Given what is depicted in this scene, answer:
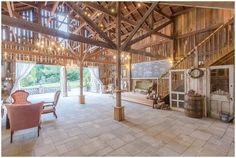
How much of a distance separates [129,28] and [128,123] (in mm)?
8359

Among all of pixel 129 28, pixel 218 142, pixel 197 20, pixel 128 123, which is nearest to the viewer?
pixel 218 142

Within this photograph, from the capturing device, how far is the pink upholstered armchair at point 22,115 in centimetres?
314

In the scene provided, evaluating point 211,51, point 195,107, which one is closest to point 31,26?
point 195,107

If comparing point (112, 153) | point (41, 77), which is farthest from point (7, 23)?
point (41, 77)

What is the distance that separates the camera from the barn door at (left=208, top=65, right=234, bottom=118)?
4434 mm

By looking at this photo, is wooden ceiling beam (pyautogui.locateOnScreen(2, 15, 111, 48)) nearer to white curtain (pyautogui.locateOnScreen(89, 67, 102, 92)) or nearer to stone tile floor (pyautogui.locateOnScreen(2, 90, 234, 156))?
Answer: stone tile floor (pyautogui.locateOnScreen(2, 90, 234, 156))

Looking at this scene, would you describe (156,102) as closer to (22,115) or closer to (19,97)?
(22,115)

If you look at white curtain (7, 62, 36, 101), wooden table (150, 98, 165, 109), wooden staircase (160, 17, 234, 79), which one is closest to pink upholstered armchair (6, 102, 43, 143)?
wooden table (150, 98, 165, 109)

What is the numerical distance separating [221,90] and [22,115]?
6028mm

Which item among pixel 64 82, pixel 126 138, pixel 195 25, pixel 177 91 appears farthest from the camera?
pixel 64 82

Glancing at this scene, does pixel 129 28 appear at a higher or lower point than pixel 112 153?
higher

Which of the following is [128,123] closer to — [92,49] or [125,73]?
[92,49]

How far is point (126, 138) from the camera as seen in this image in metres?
3.29

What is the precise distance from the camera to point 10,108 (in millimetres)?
3100
